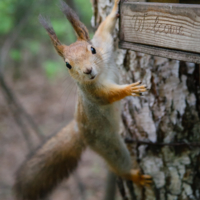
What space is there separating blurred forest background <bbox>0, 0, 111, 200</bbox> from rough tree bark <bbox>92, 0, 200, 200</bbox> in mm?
1129

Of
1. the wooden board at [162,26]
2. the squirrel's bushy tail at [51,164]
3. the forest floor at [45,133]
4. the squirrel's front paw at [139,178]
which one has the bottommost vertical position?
the forest floor at [45,133]

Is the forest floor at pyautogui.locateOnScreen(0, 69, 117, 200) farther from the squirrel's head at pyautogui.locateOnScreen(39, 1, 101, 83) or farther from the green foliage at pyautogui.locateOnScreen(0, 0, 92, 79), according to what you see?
the squirrel's head at pyautogui.locateOnScreen(39, 1, 101, 83)

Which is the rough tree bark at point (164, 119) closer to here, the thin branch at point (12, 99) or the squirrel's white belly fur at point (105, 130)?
the squirrel's white belly fur at point (105, 130)

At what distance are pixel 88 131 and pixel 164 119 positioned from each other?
0.82 meters

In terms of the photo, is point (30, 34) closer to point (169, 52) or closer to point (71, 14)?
point (71, 14)

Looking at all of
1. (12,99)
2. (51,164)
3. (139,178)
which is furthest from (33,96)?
(139,178)

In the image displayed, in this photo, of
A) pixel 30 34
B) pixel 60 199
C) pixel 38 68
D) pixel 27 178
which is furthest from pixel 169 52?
pixel 38 68

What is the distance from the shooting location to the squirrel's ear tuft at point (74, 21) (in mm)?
2172

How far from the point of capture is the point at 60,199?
5.50m

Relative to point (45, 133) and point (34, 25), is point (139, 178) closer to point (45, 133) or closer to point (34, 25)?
point (45, 133)

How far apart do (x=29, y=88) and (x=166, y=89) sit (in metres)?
7.60

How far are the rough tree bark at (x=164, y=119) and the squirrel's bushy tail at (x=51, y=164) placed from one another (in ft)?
2.13

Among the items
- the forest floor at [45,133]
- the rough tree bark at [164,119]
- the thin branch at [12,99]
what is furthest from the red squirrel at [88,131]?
the thin branch at [12,99]

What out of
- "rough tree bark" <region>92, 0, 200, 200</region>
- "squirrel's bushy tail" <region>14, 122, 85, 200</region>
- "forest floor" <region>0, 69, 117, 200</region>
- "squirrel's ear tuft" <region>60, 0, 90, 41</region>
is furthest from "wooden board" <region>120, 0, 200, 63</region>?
"forest floor" <region>0, 69, 117, 200</region>
